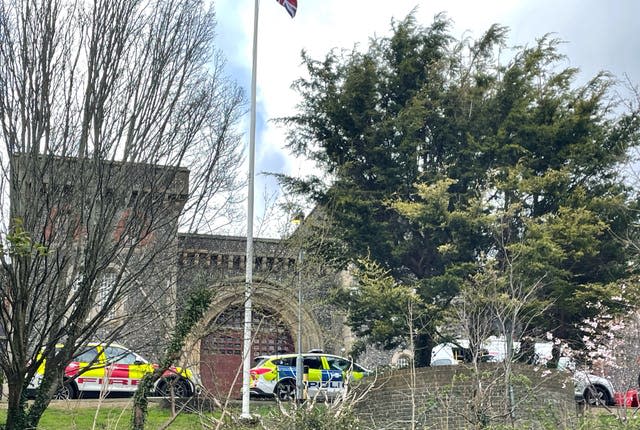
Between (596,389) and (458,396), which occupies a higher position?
(596,389)

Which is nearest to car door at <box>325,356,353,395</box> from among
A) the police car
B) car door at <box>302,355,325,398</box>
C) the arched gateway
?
the police car

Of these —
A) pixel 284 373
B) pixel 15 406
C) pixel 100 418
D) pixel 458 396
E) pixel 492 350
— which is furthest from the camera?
pixel 492 350

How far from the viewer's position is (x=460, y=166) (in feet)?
69.3

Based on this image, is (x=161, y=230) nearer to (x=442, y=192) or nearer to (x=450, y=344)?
(x=442, y=192)

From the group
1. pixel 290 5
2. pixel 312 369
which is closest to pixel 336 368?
pixel 312 369

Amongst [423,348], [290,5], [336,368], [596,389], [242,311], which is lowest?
[596,389]

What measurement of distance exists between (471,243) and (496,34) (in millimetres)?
5893

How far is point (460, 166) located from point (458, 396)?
7.39 metres

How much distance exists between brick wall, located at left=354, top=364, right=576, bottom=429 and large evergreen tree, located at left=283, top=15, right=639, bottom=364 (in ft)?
9.03

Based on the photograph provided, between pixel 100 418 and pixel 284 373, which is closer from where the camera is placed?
pixel 100 418

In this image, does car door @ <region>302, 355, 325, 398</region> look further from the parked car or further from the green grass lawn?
the parked car

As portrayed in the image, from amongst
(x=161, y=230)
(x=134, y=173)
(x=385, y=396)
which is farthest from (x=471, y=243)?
(x=134, y=173)

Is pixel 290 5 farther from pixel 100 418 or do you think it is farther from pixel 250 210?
pixel 100 418

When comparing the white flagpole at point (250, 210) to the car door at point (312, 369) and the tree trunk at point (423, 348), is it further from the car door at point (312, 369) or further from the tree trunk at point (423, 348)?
the tree trunk at point (423, 348)
